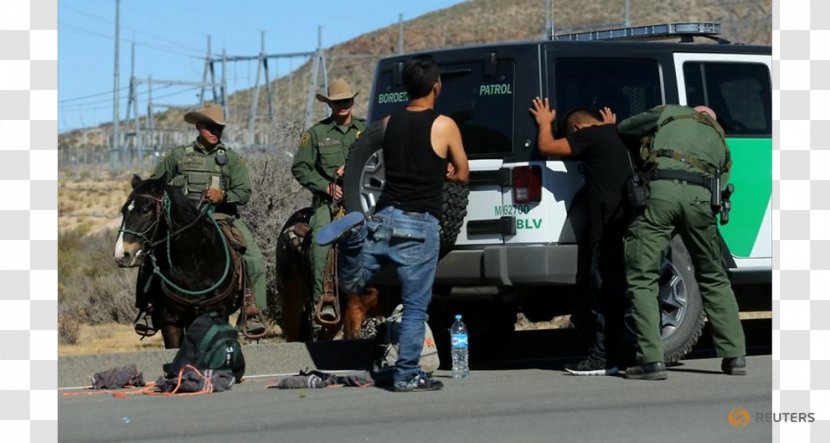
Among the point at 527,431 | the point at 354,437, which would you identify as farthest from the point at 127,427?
the point at 527,431

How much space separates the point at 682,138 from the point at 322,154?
156 inches

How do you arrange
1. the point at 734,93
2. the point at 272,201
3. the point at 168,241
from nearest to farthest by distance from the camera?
the point at 734,93, the point at 168,241, the point at 272,201

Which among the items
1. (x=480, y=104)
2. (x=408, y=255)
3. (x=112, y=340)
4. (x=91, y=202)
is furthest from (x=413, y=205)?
(x=91, y=202)

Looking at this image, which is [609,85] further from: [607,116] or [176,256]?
[176,256]

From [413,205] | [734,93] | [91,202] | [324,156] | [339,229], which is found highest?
[734,93]

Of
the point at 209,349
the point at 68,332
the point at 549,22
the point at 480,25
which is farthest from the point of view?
the point at 480,25

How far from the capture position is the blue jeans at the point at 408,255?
10.6 meters

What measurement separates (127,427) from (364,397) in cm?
184

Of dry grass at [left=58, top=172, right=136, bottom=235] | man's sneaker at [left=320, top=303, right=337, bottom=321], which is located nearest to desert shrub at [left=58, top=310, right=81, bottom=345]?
man's sneaker at [left=320, top=303, right=337, bottom=321]

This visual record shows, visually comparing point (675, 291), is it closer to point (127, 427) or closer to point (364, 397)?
point (364, 397)

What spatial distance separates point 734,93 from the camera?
12477 mm

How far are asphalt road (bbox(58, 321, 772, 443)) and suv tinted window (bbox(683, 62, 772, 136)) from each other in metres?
1.92

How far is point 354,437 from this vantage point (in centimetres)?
872

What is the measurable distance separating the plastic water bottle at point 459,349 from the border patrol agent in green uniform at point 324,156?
229 cm
